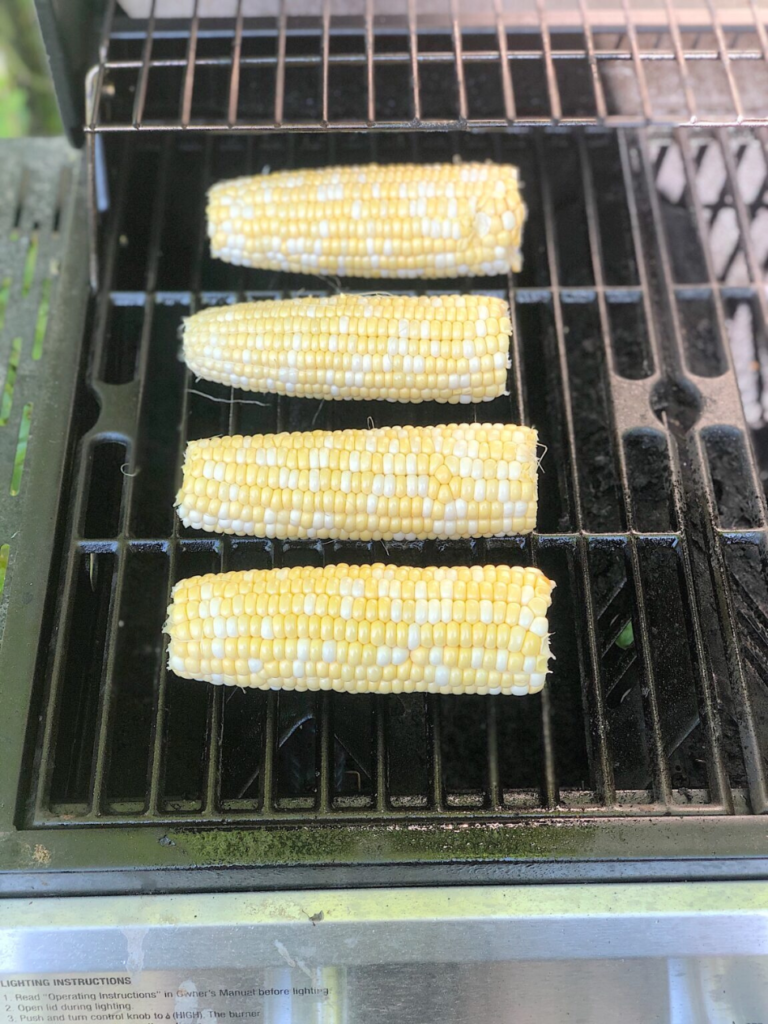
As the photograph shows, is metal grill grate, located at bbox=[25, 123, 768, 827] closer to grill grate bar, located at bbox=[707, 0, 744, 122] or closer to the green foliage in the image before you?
grill grate bar, located at bbox=[707, 0, 744, 122]

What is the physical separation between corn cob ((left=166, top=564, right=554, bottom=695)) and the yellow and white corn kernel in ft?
0.57

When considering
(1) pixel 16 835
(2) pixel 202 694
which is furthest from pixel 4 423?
(1) pixel 16 835

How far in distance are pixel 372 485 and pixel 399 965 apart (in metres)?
1.05

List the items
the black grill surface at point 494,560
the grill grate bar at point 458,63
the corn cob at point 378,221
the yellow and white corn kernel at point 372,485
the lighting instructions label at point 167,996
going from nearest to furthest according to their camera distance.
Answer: the lighting instructions label at point 167,996 < the black grill surface at point 494,560 < the yellow and white corn kernel at point 372,485 < the grill grate bar at point 458,63 < the corn cob at point 378,221

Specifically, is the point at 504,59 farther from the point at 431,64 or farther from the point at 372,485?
the point at 372,485

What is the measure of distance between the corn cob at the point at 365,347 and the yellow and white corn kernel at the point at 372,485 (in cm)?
22

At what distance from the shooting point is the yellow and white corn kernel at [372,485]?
1999 mm

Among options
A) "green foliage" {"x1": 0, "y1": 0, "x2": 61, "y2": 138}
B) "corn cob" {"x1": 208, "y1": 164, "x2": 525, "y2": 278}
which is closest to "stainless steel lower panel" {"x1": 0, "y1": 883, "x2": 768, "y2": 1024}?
"corn cob" {"x1": 208, "y1": 164, "x2": 525, "y2": 278}

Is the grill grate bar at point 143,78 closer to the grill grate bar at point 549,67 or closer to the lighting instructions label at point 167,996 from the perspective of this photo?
the grill grate bar at point 549,67

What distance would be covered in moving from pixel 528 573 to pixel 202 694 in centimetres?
91

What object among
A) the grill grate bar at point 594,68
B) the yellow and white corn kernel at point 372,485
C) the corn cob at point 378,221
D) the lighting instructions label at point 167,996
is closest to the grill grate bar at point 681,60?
the grill grate bar at point 594,68

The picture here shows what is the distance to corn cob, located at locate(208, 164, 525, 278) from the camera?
2404mm

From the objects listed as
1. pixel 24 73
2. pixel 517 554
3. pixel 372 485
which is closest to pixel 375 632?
pixel 372 485

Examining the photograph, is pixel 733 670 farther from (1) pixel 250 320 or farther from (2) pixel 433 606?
(1) pixel 250 320
